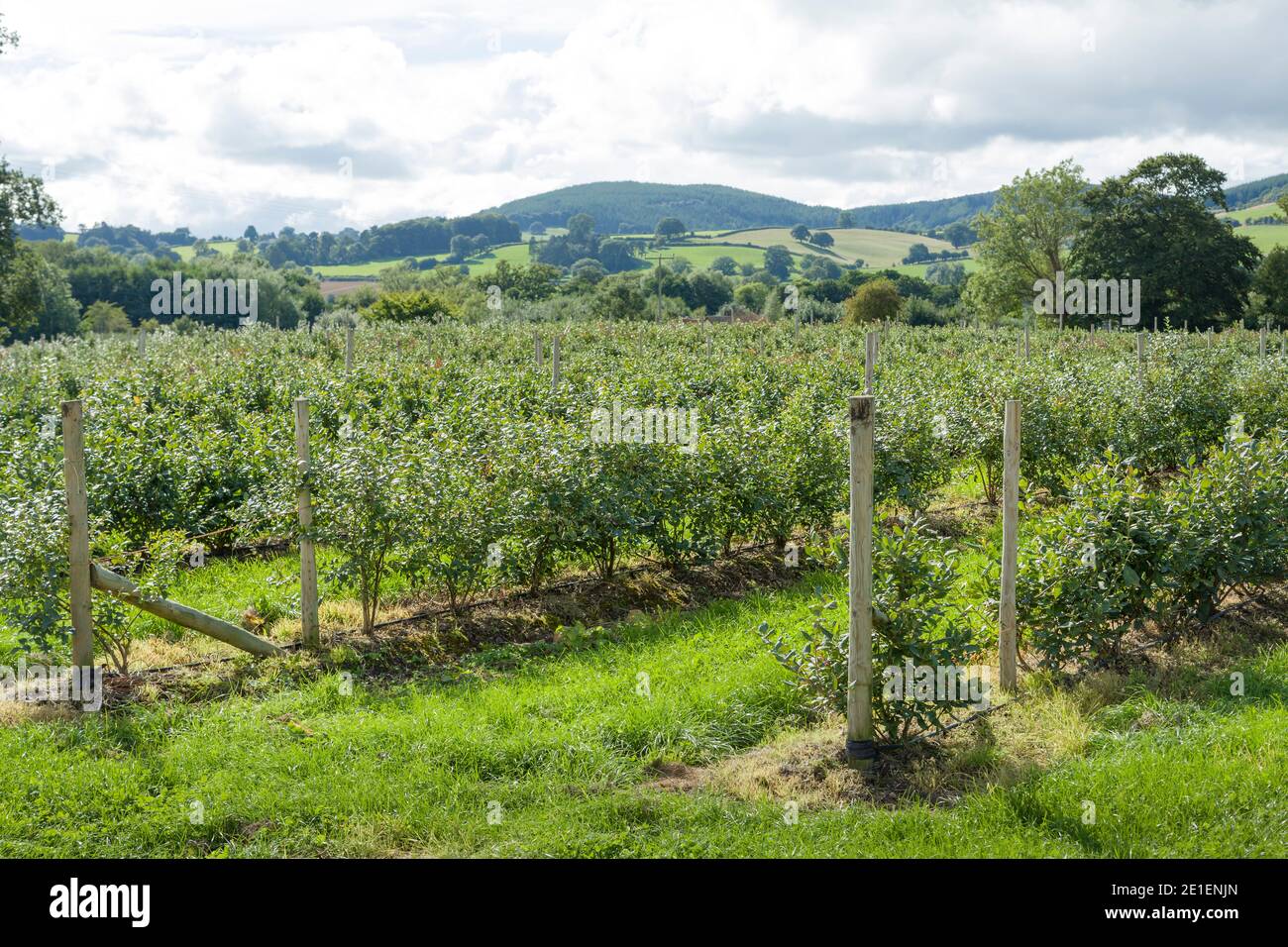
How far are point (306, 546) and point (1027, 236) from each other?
53732 mm

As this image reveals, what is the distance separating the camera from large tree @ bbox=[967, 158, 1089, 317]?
5322cm

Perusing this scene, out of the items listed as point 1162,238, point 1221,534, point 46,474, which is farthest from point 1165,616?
point 1162,238

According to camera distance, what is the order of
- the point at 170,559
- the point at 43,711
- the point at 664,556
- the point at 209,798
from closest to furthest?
the point at 209,798 → the point at 43,711 → the point at 170,559 → the point at 664,556

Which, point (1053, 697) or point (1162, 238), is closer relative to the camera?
point (1053, 697)

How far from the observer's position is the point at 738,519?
30.5ft

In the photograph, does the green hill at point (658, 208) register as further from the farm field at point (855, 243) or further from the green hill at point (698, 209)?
the farm field at point (855, 243)

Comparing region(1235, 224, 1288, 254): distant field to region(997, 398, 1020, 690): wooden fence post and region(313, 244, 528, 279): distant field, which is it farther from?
region(997, 398, 1020, 690): wooden fence post

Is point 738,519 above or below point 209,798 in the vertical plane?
above

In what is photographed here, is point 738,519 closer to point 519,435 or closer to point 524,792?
point 519,435

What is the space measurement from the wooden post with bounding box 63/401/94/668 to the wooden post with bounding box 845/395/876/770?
451cm

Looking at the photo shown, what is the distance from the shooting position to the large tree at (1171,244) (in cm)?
4531

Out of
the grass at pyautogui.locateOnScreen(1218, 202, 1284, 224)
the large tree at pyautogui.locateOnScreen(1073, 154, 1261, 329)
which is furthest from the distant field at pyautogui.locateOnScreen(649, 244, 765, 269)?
the large tree at pyautogui.locateOnScreen(1073, 154, 1261, 329)

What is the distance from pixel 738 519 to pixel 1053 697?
12.0 feet

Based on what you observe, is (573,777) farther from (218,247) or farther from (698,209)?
(698,209)
